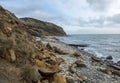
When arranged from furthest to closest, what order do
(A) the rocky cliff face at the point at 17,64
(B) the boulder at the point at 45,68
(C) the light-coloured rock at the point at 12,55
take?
(B) the boulder at the point at 45,68
(C) the light-coloured rock at the point at 12,55
(A) the rocky cliff face at the point at 17,64

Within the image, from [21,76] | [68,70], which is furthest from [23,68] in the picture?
[68,70]

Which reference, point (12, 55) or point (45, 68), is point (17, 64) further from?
point (45, 68)

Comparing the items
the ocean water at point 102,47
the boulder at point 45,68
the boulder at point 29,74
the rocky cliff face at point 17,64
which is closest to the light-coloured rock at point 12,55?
the rocky cliff face at point 17,64

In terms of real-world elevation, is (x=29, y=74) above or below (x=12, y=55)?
below

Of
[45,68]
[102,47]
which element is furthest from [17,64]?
[102,47]

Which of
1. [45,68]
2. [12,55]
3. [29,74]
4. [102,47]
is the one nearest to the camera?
[29,74]

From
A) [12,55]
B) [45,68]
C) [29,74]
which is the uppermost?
[12,55]

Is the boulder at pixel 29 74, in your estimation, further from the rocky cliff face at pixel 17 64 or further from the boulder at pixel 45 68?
the boulder at pixel 45 68

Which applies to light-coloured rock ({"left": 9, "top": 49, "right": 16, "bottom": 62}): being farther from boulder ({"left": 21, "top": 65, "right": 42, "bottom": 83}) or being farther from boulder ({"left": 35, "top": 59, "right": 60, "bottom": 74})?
boulder ({"left": 35, "top": 59, "right": 60, "bottom": 74})

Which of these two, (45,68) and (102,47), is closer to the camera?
(45,68)

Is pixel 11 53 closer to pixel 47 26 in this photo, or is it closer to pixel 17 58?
pixel 17 58

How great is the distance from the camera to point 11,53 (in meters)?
13.0

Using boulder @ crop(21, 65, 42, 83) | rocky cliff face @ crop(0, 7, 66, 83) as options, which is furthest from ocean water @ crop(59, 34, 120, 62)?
boulder @ crop(21, 65, 42, 83)

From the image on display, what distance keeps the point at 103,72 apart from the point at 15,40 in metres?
11.2
